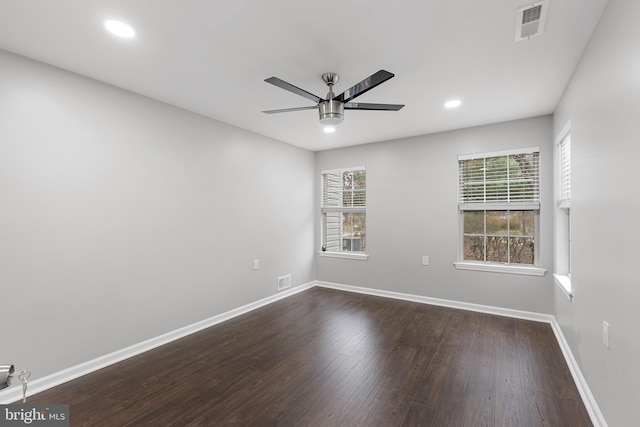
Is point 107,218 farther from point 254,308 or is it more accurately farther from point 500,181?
point 500,181

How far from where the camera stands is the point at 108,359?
279cm

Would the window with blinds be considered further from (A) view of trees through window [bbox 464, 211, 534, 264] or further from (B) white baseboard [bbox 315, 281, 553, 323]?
(B) white baseboard [bbox 315, 281, 553, 323]

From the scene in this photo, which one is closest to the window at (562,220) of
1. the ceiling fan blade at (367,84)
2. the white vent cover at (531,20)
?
the white vent cover at (531,20)

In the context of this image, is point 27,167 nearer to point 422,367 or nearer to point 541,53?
point 422,367

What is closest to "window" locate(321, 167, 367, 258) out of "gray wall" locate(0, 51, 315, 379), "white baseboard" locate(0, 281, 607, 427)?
"white baseboard" locate(0, 281, 607, 427)

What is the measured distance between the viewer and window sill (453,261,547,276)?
3.82m

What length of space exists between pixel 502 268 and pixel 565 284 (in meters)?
0.97

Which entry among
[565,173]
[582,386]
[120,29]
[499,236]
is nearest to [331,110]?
[120,29]

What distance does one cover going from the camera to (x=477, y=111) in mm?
3592

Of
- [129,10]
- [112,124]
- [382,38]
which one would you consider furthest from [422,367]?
[112,124]

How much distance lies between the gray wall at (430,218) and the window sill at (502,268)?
0.06 metres

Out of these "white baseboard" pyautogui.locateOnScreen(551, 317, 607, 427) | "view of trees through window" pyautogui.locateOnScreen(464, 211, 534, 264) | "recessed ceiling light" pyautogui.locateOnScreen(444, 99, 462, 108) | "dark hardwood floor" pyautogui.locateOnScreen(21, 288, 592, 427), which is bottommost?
"dark hardwood floor" pyautogui.locateOnScreen(21, 288, 592, 427)
